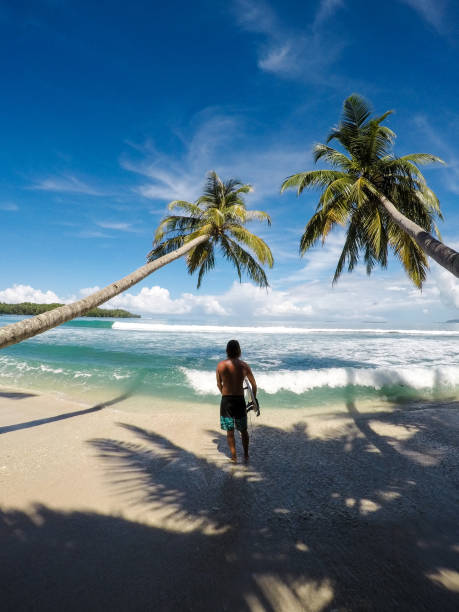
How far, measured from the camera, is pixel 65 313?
16.2ft

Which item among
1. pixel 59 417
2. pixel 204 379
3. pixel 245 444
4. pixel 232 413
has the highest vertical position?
pixel 232 413

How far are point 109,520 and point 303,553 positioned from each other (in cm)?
204

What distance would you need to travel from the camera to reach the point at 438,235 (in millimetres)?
10750

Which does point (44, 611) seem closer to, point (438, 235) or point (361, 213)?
point (361, 213)

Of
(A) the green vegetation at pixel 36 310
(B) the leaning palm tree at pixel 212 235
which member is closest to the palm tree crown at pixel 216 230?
(B) the leaning palm tree at pixel 212 235

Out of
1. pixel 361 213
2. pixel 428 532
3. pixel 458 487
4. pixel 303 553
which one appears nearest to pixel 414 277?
pixel 361 213

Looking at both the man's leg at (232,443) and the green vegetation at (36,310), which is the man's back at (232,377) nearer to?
the man's leg at (232,443)

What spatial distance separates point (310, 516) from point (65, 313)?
4.70 m

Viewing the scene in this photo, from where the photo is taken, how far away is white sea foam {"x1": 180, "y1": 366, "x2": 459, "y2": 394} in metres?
10.2

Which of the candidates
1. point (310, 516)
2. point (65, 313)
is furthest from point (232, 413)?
point (65, 313)

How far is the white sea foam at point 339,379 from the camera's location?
1017 cm

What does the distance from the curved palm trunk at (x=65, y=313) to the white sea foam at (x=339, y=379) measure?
4441mm

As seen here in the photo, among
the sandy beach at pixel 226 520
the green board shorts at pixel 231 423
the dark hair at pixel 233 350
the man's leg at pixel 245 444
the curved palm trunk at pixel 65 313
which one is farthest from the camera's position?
the man's leg at pixel 245 444

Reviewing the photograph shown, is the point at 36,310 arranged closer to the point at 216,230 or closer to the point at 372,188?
the point at 216,230
